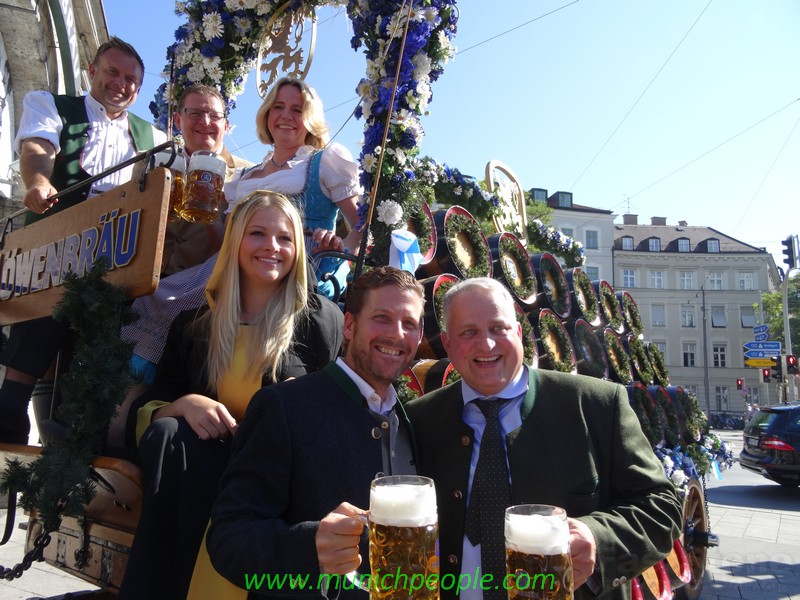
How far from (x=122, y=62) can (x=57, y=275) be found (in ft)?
4.92

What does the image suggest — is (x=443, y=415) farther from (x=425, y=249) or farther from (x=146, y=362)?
(x=425, y=249)

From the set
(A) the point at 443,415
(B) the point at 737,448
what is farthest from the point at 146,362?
(B) the point at 737,448

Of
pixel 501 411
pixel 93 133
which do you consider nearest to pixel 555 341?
pixel 501 411

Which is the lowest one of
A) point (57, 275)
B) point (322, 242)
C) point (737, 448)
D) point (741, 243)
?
point (737, 448)

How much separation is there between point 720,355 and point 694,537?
48.9 metres

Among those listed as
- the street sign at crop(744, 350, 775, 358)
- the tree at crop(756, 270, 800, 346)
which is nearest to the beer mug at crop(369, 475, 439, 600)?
the street sign at crop(744, 350, 775, 358)

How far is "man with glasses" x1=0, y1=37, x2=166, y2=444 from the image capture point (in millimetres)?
2768

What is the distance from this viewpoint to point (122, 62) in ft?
11.3

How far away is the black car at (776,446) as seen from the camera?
37.5 ft

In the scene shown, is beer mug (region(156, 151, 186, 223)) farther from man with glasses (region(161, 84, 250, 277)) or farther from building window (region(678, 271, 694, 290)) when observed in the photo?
building window (region(678, 271, 694, 290))

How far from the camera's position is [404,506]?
4.19 ft

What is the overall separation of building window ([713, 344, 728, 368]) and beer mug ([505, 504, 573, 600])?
174ft

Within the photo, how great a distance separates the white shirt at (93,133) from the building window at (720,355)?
52.2 m

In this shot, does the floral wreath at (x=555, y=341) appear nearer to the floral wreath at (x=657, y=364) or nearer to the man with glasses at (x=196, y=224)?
the floral wreath at (x=657, y=364)
